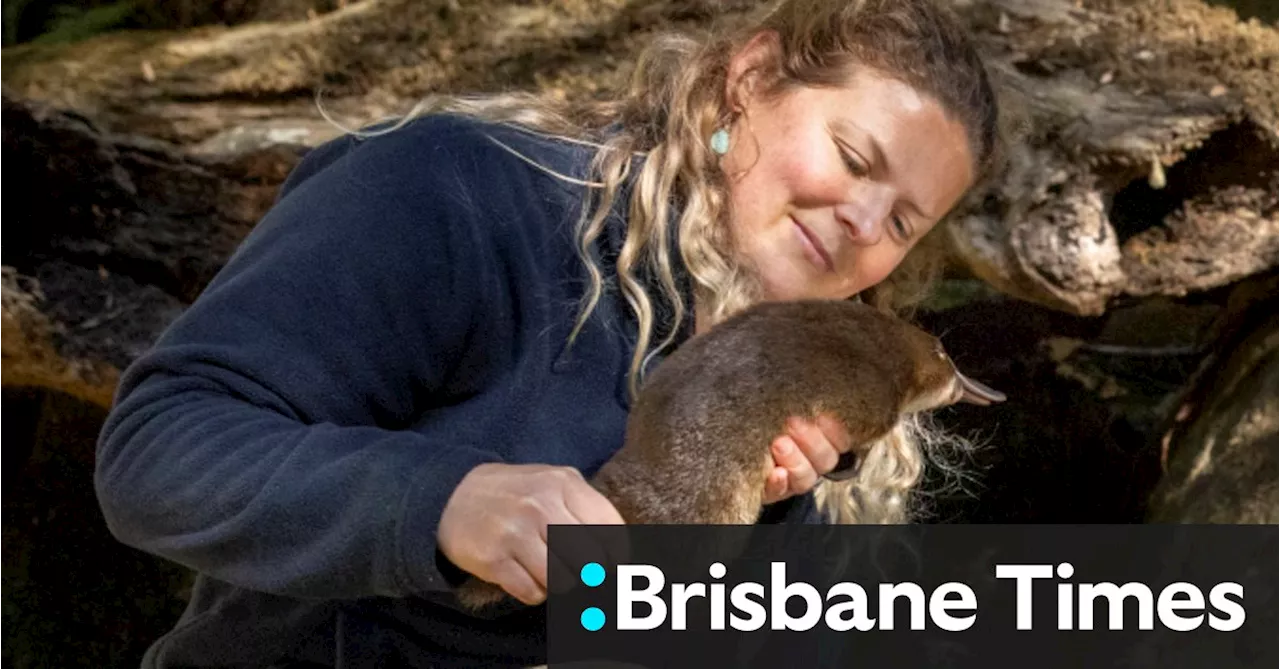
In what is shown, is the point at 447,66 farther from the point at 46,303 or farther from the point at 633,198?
the point at 633,198

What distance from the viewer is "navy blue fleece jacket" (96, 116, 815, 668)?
1103 mm

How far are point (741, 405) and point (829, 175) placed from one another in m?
0.37

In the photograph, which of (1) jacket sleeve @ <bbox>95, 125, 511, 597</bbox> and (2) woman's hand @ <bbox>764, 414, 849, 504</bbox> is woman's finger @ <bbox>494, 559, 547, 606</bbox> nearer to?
(1) jacket sleeve @ <bbox>95, 125, 511, 597</bbox>

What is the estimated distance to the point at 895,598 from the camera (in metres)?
1.36

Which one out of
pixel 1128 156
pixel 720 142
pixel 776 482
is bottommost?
pixel 1128 156

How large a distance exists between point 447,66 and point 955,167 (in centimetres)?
114

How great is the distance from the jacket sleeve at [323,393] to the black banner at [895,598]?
0.57ft

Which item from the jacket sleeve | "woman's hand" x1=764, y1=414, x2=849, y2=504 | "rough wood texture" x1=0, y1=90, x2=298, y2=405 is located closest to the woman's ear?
the jacket sleeve

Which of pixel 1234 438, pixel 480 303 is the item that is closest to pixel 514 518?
pixel 480 303

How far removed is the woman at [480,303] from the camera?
1.12m

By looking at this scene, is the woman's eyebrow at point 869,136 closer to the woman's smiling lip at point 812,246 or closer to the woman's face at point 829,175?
the woman's face at point 829,175

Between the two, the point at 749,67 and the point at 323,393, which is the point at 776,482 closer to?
the point at 323,393

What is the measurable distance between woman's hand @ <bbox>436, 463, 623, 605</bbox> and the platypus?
0.07 meters

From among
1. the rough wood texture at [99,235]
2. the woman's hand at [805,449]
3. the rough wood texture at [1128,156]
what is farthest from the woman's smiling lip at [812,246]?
the rough wood texture at [99,235]
